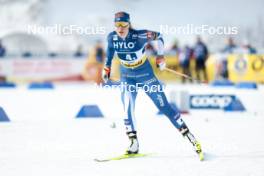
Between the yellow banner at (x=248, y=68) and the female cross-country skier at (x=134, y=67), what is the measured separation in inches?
729

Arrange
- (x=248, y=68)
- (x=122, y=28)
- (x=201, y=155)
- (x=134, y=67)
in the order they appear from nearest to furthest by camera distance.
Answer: (x=201, y=155) → (x=122, y=28) → (x=134, y=67) → (x=248, y=68)

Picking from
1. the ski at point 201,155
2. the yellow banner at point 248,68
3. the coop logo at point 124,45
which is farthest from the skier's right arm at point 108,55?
the yellow banner at point 248,68

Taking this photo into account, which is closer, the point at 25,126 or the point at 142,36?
the point at 142,36

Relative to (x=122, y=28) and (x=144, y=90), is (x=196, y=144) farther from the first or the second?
(x=122, y=28)

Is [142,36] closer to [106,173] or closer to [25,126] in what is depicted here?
[106,173]

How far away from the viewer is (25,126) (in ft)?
43.0

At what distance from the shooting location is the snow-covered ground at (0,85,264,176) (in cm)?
802

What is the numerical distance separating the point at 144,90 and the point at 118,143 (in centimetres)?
Answer: 177

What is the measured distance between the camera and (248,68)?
27266 millimetres

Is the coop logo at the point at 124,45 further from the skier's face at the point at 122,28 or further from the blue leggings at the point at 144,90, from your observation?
the blue leggings at the point at 144,90

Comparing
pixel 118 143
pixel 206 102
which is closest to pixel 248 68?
pixel 206 102

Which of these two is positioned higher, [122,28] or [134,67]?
[122,28]

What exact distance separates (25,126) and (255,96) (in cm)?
998

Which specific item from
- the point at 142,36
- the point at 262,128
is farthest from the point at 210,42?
the point at 142,36
